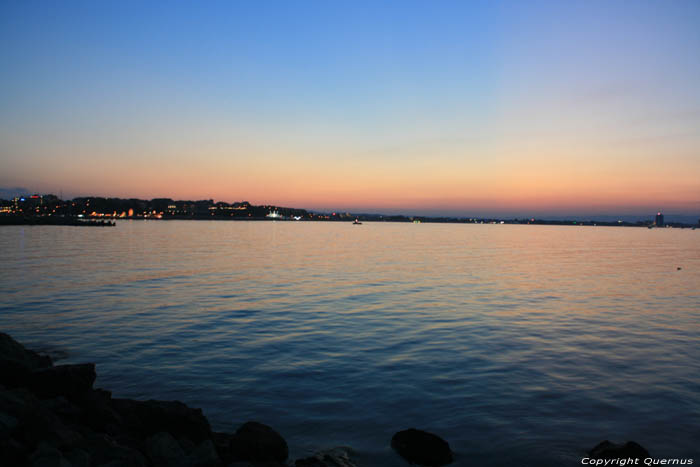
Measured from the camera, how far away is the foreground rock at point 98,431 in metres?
6.58

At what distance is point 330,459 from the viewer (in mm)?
8312

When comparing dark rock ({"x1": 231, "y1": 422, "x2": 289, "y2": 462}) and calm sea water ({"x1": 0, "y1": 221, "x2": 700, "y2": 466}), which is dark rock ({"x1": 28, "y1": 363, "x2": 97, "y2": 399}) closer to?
calm sea water ({"x1": 0, "y1": 221, "x2": 700, "y2": 466})

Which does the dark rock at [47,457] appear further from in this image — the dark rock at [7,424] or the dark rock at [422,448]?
the dark rock at [422,448]

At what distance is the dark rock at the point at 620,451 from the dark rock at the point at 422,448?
2661 mm

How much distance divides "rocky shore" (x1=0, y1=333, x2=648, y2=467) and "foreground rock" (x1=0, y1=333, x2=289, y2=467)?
13 millimetres

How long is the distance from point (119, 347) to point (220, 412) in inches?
288

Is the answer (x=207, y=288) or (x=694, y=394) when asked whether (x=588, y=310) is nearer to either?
(x=694, y=394)

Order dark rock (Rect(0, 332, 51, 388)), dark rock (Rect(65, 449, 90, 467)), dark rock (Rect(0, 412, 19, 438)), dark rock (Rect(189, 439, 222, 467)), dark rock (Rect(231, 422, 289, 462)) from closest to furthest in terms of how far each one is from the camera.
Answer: dark rock (Rect(65, 449, 90, 467)), dark rock (Rect(0, 412, 19, 438)), dark rock (Rect(189, 439, 222, 467)), dark rock (Rect(231, 422, 289, 462)), dark rock (Rect(0, 332, 51, 388))

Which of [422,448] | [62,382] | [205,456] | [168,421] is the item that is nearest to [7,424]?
[62,382]

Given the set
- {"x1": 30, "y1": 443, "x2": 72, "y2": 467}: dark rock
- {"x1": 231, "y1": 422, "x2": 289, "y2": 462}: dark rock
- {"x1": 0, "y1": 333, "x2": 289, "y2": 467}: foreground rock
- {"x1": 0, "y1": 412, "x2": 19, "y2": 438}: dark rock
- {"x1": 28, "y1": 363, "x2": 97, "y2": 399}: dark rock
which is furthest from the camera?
{"x1": 28, "y1": 363, "x2": 97, "y2": 399}: dark rock

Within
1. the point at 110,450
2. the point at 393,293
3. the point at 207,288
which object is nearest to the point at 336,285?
the point at 393,293

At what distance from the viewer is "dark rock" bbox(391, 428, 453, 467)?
8531mm

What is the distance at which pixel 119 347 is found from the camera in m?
16.1

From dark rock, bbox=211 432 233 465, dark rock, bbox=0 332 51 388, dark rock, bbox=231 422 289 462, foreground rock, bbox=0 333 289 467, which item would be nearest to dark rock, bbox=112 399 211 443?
foreground rock, bbox=0 333 289 467
